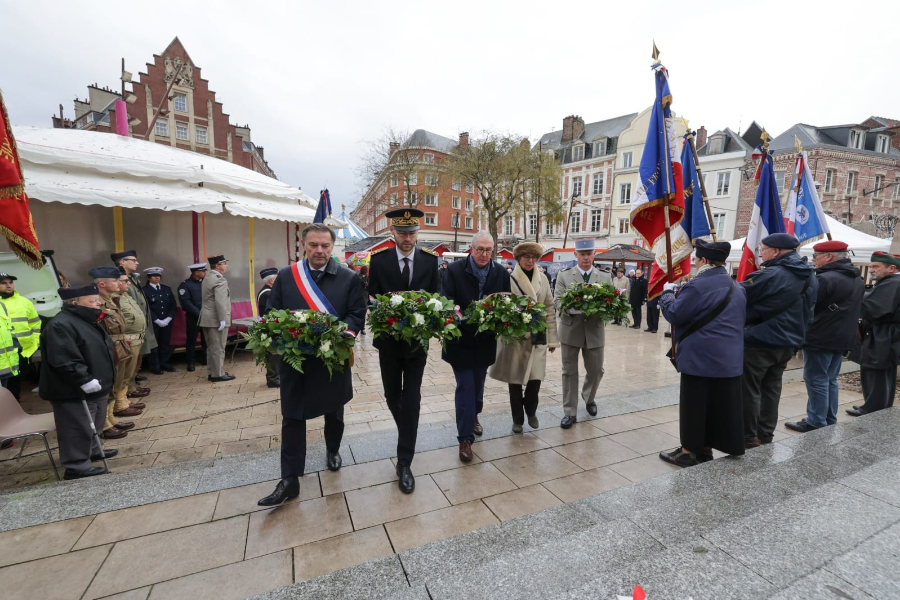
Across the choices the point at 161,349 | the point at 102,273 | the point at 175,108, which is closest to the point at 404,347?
the point at 102,273

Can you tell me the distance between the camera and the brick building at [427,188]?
38719 millimetres

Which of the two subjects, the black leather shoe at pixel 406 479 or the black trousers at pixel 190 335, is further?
the black trousers at pixel 190 335

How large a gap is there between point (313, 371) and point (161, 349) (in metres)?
6.47

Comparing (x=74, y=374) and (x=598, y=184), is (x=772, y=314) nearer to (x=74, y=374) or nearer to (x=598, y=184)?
(x=74, y=374)

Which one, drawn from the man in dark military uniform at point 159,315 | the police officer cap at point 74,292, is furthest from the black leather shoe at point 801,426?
the man in dark military uniform at point 159,315

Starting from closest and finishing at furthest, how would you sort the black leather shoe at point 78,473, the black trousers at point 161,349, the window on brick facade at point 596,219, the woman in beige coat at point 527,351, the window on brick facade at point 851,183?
the black leather shoe at point 78,473 < the woman in beige coat at point 527,351 < the black trousers at point 161,349 < the window on brick facade at point 851,183 < the window on brick facade at point 596,219

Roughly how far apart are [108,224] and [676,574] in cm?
1057

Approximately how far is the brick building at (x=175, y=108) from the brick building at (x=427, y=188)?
1478 cm

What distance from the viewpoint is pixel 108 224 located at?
27.2ft

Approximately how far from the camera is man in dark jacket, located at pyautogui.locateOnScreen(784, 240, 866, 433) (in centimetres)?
482

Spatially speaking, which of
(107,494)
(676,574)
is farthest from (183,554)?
(676,574)

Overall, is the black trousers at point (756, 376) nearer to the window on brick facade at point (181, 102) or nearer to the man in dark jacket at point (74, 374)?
the man in dark jacket at point (74, 374)

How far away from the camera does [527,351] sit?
4488mm

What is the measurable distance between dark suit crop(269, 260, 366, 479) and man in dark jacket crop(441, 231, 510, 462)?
98cm
